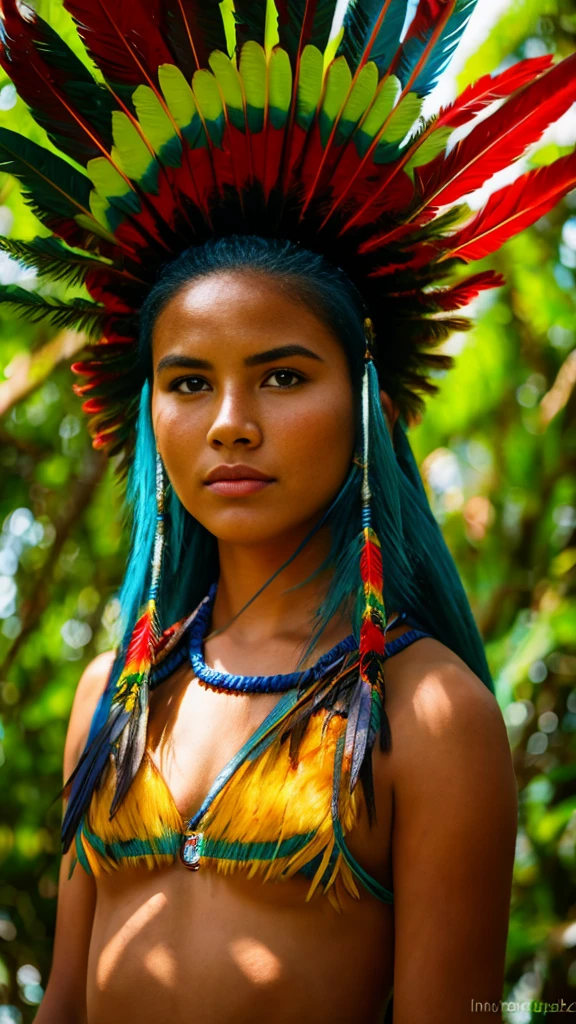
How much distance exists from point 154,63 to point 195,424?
2.06ft

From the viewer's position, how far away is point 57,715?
3.28 m

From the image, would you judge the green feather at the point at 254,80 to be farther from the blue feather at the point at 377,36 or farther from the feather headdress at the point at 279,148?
the blue feather at the point at 377,36

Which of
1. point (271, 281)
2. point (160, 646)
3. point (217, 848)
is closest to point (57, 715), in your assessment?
point (160, 646)

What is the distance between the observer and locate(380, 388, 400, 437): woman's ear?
1.97 m

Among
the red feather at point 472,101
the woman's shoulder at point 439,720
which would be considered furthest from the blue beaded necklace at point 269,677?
the red feather at point 472,101

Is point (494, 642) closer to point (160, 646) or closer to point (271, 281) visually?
point (160, 646)

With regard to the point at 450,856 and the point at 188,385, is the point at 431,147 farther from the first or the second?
the point at 450,856

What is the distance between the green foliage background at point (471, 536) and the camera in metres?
3.07

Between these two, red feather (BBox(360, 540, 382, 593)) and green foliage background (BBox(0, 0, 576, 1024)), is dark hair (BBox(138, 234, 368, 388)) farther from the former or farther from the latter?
green foliage background (BBox(0, 0, 576, 1024))

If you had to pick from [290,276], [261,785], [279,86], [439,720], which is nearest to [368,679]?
[439,720]

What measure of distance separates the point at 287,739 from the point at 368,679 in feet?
0.59

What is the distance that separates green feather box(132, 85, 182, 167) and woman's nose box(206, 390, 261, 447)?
1.48ft

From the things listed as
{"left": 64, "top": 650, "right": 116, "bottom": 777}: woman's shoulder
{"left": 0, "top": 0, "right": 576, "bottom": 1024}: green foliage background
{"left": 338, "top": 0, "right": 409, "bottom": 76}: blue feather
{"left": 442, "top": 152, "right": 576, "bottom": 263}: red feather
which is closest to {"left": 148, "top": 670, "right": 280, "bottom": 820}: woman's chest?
{"left": 64, "top": 650, "right": 116, "bottom": 777}: woman's shoulder

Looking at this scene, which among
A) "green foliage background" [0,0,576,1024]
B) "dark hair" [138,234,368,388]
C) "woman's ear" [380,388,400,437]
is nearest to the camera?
"dark hair" [138,234,368,388]
